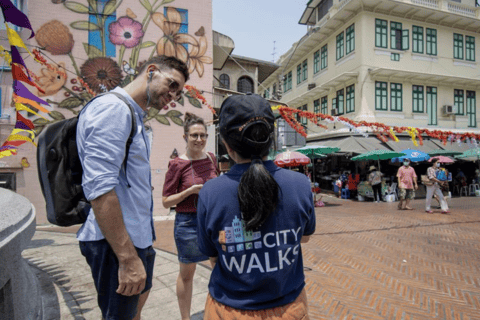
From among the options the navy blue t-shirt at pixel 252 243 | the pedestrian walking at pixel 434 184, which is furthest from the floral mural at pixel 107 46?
the navy blue t-shirt at pixel 252 243

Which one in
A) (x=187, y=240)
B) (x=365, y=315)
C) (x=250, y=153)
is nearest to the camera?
(x=250, y=153)

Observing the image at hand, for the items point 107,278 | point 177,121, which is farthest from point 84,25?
point 107,278

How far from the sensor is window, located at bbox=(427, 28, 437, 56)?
19.0 metres

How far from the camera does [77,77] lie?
31.0 ft

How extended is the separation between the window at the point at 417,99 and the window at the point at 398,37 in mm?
2689

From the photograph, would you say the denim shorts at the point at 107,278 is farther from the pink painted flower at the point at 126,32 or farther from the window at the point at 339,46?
the window at the point at 339,46

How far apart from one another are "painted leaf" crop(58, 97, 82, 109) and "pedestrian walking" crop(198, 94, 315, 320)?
9.75 meters

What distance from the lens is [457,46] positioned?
1973 centimetres

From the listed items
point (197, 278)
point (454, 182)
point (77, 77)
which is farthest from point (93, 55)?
point (454, 182)

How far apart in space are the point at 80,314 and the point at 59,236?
15.3 ft

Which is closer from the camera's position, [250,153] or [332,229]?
[250,153]

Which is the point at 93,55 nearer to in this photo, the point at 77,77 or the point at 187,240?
the point at 77,77

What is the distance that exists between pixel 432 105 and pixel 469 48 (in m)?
5.36

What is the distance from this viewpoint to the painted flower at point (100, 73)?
31.3 ft
